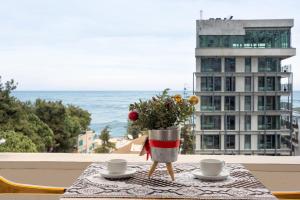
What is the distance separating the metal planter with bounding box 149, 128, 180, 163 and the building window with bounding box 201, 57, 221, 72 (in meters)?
3.42

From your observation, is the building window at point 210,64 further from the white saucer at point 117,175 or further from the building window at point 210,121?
the white saucer at point 117,175

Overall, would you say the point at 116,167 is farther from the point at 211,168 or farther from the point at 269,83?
the point at 269,83

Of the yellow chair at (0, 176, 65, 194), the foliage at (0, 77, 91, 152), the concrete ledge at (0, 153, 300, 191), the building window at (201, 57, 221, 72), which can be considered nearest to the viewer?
the yellow chair at (0, 176, 65, 194)

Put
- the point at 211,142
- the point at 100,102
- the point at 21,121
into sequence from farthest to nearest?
the point at 211,142 → the point at 21,121 → the point at 100,102

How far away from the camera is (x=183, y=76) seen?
11.9 feet

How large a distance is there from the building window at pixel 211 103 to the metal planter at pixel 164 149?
333 cm

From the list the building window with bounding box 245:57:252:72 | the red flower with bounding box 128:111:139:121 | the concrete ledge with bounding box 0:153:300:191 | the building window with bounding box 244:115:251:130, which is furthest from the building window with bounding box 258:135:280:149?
the red flower with bounding box 128:111:139:121

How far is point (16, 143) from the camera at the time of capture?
153 inches

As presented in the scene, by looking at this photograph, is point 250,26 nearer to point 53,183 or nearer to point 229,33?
point 229,33

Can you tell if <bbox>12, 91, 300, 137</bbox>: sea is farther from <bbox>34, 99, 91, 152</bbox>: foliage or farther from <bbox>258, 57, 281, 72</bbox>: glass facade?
<bbox>258, 57, 281, 72</bbox>: glass facade

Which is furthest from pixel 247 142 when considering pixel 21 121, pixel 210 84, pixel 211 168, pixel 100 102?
pixel 211 168

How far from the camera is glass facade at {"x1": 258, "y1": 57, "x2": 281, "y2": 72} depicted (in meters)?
4.72

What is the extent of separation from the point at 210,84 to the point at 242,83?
40 centimetres

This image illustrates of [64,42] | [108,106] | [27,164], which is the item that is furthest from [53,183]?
[64,42]
